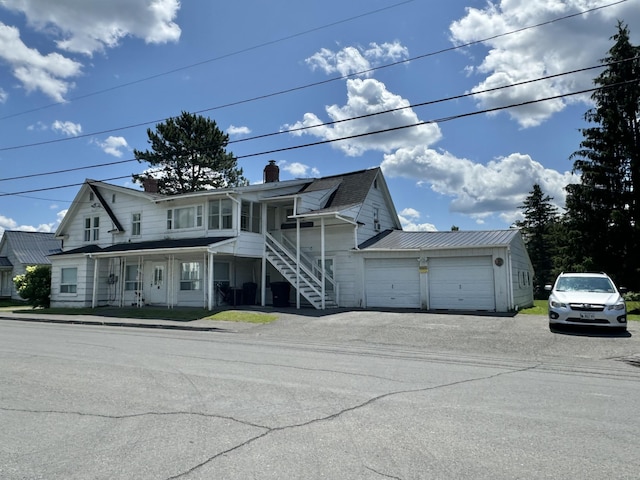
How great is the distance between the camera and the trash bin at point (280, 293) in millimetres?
23156

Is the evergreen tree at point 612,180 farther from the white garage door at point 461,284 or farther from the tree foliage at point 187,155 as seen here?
the tree foliage at point 187,155

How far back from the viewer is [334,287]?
22.9 m

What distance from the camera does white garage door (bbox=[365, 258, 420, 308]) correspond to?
2116 centimetres

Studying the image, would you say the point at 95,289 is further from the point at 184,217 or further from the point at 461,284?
the point at 461,284

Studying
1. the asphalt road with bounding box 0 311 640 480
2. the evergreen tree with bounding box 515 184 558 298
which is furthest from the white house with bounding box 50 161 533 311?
the evergreen tree with bounding box 515 184 558 298

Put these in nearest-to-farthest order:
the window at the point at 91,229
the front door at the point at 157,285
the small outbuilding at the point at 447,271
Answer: the small outbuilding at the point at 447,271 < the front door at the point at 157,285 < the window at the point at 91,229

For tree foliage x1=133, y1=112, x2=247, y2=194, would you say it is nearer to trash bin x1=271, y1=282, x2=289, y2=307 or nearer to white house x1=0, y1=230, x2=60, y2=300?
white house x1=0, y1=230, x2=60, y2=300

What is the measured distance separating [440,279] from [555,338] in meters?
7.87

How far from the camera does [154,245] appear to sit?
24.2 m

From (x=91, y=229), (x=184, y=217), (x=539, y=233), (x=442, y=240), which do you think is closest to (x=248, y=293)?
(x=184, y=217)

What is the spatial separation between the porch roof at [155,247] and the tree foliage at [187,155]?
17041 millimetres

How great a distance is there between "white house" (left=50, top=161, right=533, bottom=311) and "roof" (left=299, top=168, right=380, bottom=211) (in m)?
0.08

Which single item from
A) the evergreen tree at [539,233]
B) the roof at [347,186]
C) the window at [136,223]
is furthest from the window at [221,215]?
the evergreen tree at [539,233]

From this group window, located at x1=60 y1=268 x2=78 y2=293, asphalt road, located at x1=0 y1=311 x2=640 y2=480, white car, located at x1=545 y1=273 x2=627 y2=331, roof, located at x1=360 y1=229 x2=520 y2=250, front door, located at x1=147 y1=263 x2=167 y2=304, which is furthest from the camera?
window, located at x1=60 y1=268 x2=78 y2=293
